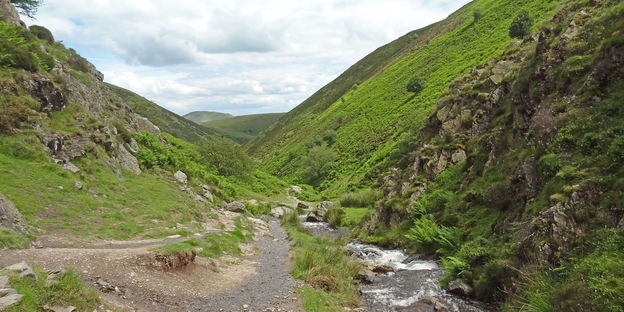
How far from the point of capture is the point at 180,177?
40188 millimetres

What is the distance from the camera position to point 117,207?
2412 cm

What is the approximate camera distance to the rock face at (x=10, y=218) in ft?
48.2

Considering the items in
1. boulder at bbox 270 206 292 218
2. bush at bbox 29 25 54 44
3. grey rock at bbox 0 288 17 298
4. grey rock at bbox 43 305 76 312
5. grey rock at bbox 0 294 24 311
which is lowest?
Result: boulder at bbox 270 206 292 218

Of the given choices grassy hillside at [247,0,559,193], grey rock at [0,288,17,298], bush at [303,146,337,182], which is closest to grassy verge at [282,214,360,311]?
grey rock at [0,288,17,298]

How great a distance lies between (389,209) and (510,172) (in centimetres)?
1293

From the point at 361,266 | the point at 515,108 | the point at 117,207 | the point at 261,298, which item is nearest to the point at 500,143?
the point at 515,108

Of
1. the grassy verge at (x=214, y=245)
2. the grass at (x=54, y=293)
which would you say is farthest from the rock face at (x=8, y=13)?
the grass at (x=54, y=293)

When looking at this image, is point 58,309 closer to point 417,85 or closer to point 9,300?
point 9,300

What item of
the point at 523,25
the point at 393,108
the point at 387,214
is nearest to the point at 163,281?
the point at 387,214

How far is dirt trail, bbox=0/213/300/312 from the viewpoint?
489 inches

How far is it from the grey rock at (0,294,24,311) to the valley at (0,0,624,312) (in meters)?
0.03

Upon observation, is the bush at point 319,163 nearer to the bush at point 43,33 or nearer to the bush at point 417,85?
the bush at point 417,85

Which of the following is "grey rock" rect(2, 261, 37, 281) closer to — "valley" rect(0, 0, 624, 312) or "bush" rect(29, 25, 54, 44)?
"valley" rect(0, 0, 624, 312)

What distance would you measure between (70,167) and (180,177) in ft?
50.3
